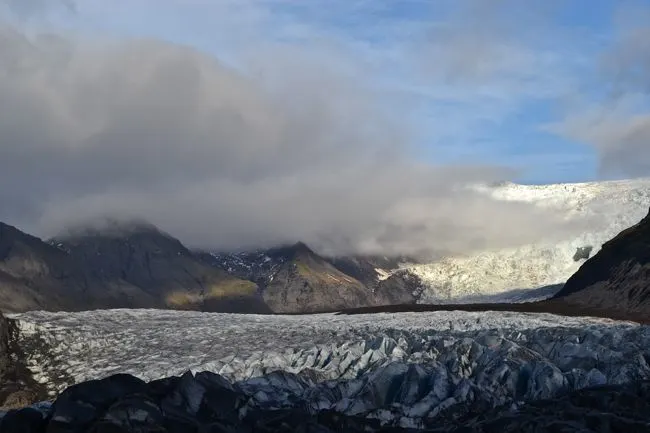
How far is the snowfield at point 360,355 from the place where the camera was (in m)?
29.1

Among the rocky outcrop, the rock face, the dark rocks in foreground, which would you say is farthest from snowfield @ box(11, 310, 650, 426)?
the rock face

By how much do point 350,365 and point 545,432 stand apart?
1278 cm

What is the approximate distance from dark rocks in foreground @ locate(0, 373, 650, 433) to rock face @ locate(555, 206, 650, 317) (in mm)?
50536

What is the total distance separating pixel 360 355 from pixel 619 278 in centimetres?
6314

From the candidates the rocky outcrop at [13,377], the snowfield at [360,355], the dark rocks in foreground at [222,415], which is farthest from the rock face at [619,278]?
the rocky outcrop at [13,377]

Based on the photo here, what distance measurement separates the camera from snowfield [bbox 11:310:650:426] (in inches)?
1145

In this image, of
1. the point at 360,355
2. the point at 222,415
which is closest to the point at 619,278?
the point at 360,355

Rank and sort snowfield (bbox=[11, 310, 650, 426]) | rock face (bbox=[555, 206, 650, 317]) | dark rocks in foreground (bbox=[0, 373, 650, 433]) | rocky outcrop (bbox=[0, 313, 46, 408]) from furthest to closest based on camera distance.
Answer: rock face (bbox=[555, 206, 650, 317]) < rocky outcrop (bbox=[0, 313, 46, 408]) < snowfield (bbox=[11, 310, 650, 426]) < dark rocks in foreground (bbox=[0, 373, 650, 433])

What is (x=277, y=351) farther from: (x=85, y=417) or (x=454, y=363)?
(x=85, y=417)

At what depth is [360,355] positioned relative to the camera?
35438mm

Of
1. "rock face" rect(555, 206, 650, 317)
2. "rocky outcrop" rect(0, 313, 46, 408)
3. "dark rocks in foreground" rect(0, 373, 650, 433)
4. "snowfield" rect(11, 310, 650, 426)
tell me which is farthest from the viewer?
"rock face" rect(555, 206, 650, 317)

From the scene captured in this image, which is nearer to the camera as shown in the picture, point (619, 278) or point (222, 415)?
point (222, 415)

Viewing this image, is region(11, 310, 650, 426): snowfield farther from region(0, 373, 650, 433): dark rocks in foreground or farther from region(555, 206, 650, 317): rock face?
region(555, 206, 650, 317): rock face

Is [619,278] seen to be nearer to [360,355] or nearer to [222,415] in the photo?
[360,355]
